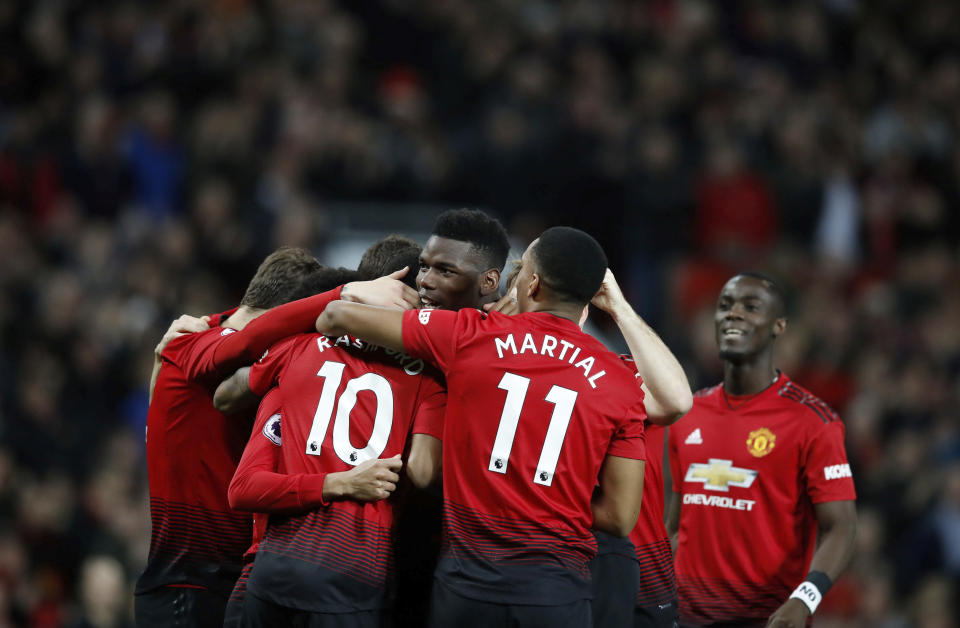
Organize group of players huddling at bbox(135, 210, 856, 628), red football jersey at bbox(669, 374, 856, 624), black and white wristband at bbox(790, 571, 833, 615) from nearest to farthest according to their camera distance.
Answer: group of players huddling at bbox(135, 210, 856, 628) < black and white wristband at bbox(790, 571, 833, 615) < red football jersey at bbox(669, 374, 856, 624)

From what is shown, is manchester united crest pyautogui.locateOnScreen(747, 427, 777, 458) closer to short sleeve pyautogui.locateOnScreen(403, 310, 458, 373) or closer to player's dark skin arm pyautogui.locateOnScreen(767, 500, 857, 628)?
player's dark skin arm pyautogui.locateOnScreen(767, 500, 857, 628)

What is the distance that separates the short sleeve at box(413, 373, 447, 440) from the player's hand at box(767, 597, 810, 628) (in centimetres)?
181

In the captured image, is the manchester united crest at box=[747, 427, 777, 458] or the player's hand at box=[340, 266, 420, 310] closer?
the player's hand at box=[340, 266, 420, 310]

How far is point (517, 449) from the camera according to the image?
460cm

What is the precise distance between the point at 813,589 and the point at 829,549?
0.23m

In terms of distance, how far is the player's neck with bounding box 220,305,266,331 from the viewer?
555 centimetres

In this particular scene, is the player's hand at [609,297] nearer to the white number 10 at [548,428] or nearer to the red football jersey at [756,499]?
the white number 10 at [548,428]

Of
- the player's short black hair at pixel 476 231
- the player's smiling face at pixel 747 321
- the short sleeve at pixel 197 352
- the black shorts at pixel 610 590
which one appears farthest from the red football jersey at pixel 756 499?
the short sleeve at pixel 197 352

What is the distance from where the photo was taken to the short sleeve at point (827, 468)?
5.84 metres

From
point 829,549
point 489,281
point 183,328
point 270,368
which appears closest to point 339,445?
point 270,368

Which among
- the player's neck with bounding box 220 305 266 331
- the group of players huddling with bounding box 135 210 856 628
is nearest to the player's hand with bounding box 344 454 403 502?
the group of players huddling with bounding box 135 210 856 628

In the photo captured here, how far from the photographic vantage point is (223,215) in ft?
38.5

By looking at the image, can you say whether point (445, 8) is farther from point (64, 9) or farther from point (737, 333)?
point (737, 333)

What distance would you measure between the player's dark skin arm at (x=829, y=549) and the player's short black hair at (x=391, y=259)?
2155 mm
